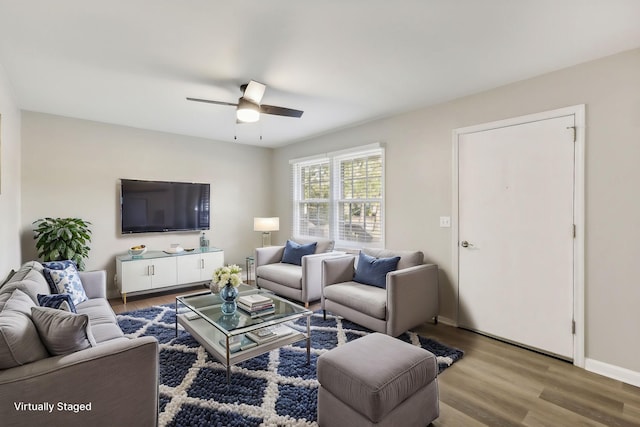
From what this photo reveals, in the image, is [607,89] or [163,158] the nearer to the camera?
[607,89]

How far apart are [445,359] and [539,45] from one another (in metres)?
2.53

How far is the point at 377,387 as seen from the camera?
4.94ft

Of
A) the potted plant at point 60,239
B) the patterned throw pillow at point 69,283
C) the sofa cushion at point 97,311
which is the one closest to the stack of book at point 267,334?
the sofa cushion at point 97,311

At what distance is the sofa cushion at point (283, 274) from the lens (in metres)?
3.90

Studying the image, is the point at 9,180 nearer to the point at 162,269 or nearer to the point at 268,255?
the point at 162,269

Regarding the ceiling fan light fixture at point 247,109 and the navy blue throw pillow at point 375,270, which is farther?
the navy blue throw pillow at point 375,270

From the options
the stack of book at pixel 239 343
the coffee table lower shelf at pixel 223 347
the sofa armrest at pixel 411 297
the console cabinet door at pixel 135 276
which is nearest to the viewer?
the coffee table lower shelf at pixel 223 347

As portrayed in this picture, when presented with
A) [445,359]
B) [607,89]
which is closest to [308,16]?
[607,89]

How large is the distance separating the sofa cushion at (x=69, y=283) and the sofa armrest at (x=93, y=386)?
61.9 inches

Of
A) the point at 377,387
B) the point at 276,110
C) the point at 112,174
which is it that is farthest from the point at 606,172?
the point at 112,174

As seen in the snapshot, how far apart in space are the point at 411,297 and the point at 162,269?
344cm

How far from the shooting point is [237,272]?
269cm

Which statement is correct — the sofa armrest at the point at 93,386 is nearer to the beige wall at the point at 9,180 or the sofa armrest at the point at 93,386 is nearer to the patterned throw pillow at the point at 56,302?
the patterned throw pillow at the point at 56,302

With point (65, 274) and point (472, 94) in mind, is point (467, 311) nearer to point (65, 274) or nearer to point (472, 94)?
point (472, 94)
